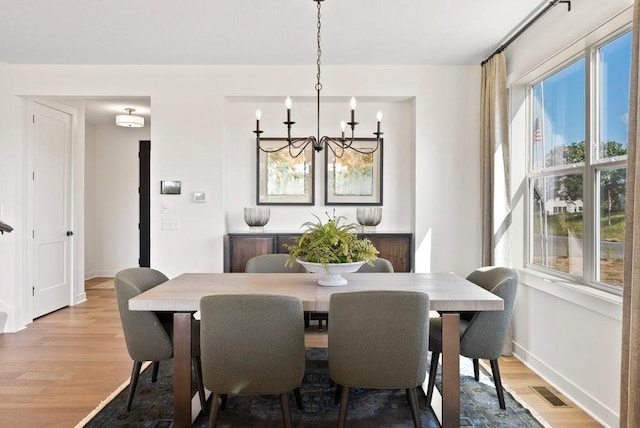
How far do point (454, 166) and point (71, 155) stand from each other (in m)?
4.57

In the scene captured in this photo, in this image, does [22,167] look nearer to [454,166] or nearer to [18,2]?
[18,2]

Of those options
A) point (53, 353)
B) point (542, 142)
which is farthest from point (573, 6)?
point (53, 353)

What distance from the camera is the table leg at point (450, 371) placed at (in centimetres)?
210

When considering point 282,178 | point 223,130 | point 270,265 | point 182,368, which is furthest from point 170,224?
point 182,368

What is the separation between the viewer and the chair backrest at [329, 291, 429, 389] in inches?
74.7

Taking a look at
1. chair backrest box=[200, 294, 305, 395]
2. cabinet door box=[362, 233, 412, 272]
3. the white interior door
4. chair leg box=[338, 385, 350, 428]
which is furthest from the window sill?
the white interior door

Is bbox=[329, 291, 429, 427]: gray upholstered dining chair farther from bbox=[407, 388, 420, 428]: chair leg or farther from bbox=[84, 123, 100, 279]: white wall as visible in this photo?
bbox=[84, 123, 100, 279]: white wall

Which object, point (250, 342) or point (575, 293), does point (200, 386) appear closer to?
point (250, 342)

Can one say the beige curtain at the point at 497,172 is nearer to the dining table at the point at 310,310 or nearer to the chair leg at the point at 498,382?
the chair leg at the point at 498,382

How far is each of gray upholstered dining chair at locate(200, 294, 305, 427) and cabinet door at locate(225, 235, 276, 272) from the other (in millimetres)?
Result: 1933

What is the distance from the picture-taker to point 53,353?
342 cm

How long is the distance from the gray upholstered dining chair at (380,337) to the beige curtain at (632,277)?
90 centimetres

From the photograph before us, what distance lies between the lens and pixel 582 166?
2.68 meters

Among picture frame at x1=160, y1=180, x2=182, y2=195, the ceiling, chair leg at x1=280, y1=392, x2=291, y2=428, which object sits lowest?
chair leg at x1=280, y1=392, x2=291, y2=428
